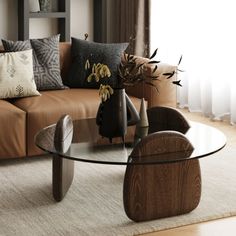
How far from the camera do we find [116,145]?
12.5ft

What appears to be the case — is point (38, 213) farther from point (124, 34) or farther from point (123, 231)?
Result: point (124, 34)

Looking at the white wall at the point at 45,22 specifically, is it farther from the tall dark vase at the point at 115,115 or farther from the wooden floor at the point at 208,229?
the wooden floor at the point at 208,229

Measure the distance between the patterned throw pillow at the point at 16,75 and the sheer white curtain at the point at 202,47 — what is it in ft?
6.35

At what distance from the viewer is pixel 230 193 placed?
411 centimetres

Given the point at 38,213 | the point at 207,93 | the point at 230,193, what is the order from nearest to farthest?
the point at 38,213 → the point at 230,193 → the point at 207,93

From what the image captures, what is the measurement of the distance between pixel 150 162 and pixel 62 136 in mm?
662

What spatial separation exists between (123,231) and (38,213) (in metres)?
0.55

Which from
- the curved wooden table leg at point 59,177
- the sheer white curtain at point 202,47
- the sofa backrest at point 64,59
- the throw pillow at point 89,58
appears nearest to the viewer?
the curved wooden table leg at point 59,177

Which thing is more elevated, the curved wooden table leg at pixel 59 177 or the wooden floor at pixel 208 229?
the curved wooden table leg at pixel 59 177

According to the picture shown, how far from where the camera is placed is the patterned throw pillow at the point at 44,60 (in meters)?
5.15

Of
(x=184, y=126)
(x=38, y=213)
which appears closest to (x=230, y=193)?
(x=184, y=126)

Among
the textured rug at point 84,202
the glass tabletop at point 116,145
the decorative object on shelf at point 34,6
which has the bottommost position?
the textured rug at point 84,202

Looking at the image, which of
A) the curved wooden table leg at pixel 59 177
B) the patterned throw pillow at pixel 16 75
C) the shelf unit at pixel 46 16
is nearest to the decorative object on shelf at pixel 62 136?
the curved wooden table leg at pixel 59 177

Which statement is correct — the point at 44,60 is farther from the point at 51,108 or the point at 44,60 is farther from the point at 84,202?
the point at 84,202
